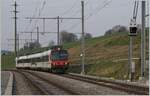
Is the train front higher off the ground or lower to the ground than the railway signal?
lower

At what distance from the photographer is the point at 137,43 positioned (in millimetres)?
76750

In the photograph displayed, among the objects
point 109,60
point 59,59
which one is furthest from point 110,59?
point 59,59

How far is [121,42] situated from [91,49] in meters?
11.8

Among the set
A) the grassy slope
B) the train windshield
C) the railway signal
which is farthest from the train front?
the railway signal

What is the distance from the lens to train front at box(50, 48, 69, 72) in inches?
2388

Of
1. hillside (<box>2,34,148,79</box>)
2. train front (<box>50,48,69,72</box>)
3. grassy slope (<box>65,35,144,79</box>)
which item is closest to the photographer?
grassy slope (<box>65,35,144,79</box>)

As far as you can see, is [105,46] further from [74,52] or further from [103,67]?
[103,67]

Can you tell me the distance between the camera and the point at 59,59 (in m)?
61.1

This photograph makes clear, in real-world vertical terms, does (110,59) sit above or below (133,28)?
below

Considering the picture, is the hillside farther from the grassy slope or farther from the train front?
the train front

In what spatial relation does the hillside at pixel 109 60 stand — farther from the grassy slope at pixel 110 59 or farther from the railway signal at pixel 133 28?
the railway signal at pixel 133 28

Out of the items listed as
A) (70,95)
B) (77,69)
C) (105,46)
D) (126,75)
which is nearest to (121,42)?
(105,46)

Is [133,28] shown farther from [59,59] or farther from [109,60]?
[109,60]

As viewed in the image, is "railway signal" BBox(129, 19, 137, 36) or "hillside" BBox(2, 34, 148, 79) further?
"hillside" BBox(2, 34, 148, 79)
